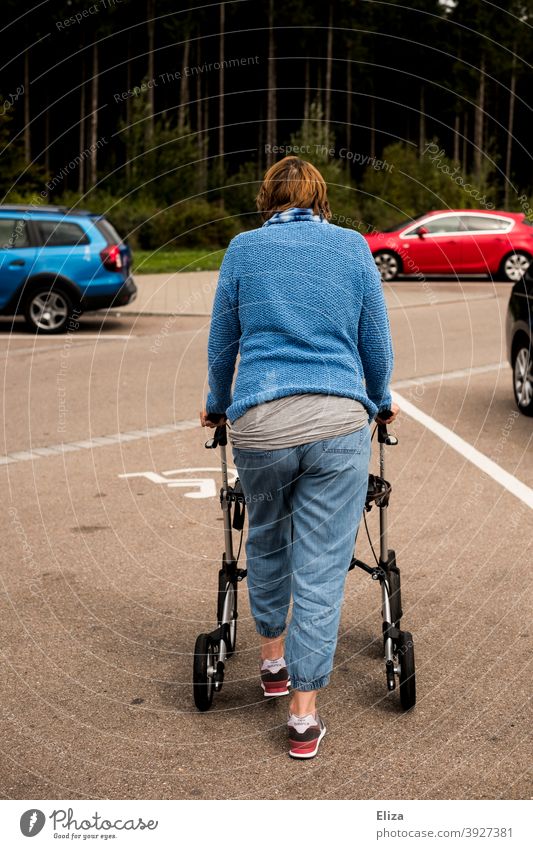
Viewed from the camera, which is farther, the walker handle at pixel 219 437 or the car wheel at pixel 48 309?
the car wheel at pixel 48 309

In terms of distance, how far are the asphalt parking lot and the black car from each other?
0.22m

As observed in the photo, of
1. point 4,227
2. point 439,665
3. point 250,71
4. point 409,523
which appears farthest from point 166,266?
point 250,71

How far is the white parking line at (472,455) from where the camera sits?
24.7ft

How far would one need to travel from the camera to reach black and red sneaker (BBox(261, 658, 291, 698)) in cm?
433

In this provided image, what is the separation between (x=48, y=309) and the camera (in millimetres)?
17547

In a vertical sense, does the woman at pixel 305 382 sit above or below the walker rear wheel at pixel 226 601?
above

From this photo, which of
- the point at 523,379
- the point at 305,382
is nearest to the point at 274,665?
the point at 305,382

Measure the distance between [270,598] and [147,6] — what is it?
159 feet

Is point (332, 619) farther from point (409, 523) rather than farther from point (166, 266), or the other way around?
point (166, 266)

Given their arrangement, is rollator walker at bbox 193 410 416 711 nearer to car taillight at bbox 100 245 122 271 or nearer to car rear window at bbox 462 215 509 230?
car taillight at bbox 100 245 122 271

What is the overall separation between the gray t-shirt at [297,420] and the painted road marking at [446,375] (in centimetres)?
835

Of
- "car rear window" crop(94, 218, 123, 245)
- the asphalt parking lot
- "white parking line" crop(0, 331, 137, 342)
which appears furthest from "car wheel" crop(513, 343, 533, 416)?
"car rear window" crop(94, 218, 123, 245)

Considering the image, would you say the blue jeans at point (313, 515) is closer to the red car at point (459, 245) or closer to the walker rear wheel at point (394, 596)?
the walker rear wheel at point (394, 596)

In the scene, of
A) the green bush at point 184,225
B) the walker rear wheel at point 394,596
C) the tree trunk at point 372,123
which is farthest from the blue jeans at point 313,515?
the tree trunk at point 372,123
